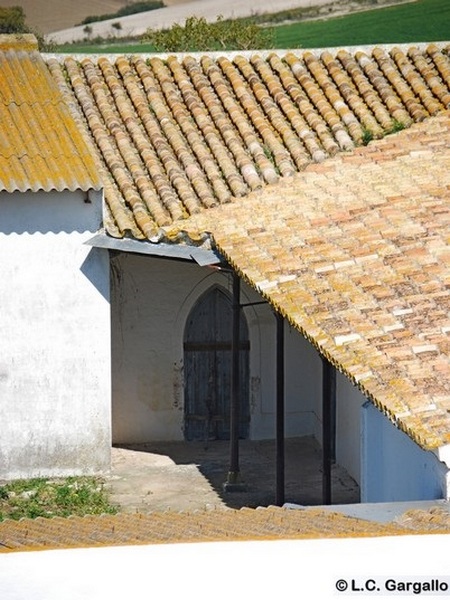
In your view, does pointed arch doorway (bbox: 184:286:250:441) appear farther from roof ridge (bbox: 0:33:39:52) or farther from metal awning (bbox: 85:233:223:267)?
roof ridge (bbox: 0:33:39:52)

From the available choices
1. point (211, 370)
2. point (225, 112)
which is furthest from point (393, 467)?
point (225, 112)

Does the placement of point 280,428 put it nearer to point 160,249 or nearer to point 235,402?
point 235,402

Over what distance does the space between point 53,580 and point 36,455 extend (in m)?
9.13

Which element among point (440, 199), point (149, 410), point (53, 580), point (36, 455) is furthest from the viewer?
point (149, 410)

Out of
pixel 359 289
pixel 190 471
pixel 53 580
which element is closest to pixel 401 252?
pixel 359 289

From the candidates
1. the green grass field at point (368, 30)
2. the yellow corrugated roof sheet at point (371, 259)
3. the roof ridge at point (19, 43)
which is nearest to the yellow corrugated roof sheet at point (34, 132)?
the roof ridge at point (19, 43)

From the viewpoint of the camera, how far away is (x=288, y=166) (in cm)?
1802

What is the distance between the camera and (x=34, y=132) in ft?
60.0

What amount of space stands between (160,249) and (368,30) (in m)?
28.2

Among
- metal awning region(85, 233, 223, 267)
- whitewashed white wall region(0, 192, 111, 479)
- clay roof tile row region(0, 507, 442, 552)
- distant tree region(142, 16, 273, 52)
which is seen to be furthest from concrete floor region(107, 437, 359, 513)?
distant tree region(142, 16, 273, 52)

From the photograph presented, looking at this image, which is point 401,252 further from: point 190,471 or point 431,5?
point 431,5

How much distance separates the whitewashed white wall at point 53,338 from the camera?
17656 millimetres

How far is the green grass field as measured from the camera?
139 ft

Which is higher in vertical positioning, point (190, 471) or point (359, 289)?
point (359, 289)
